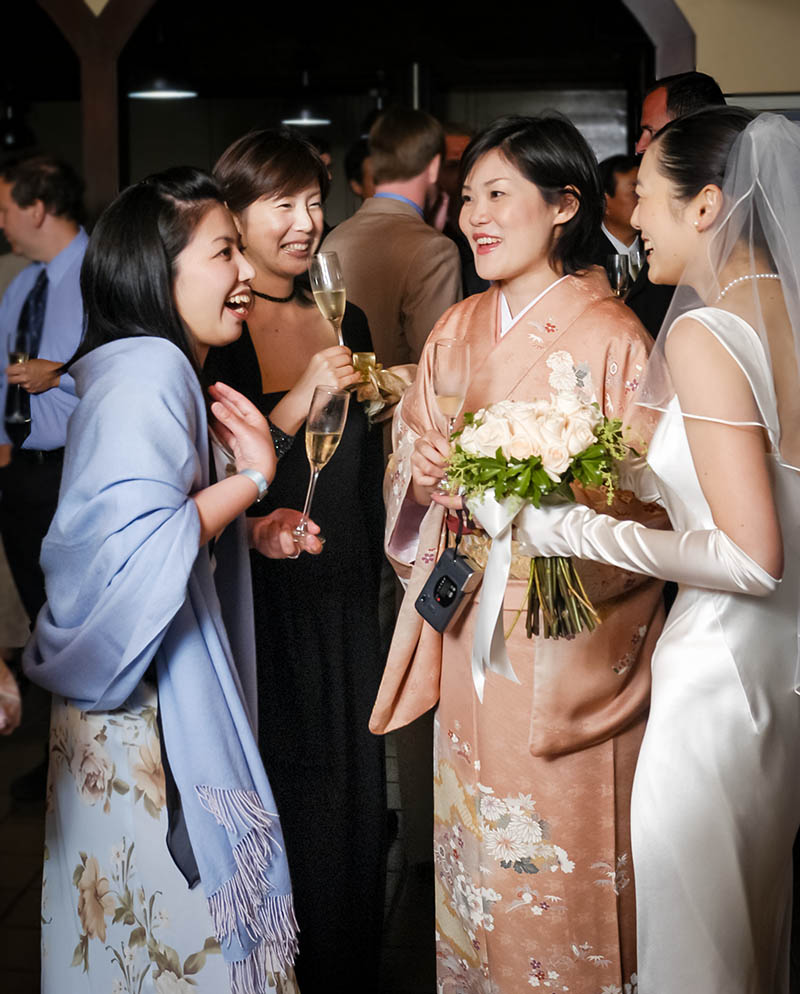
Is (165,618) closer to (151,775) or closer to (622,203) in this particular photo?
(151,775)

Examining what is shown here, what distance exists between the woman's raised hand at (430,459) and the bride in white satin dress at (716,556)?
0.29 m

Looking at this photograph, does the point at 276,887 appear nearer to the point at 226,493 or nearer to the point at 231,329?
the point at 226,493

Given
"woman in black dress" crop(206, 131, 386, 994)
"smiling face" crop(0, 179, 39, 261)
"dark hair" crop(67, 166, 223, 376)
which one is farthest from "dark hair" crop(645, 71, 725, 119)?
"smiling face" crop(0, 179, 39, 261)

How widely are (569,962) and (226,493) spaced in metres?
1.01

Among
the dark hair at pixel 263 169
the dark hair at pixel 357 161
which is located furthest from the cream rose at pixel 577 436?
the dark hair at pixel 357 161

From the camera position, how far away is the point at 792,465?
5.37ft

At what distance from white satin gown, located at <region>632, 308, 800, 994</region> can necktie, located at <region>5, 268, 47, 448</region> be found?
60.6 inches

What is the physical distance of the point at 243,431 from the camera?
6.08ft

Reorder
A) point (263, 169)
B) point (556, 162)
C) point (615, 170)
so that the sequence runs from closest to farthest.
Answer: point (556, 162)
point (263, 169)
point (615, 170)

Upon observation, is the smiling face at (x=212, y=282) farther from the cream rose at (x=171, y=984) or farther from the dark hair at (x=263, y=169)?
the cream rose at (x=171, y=984)

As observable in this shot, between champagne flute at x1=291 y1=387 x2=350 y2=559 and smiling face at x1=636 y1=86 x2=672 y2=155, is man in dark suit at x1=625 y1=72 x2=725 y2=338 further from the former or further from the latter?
champagne flute at x1=291 y1=387 x2=350 y2=559

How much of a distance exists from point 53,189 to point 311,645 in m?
2.17

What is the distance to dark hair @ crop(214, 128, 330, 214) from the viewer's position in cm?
230

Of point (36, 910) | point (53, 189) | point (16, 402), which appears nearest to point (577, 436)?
point (16, 402)
